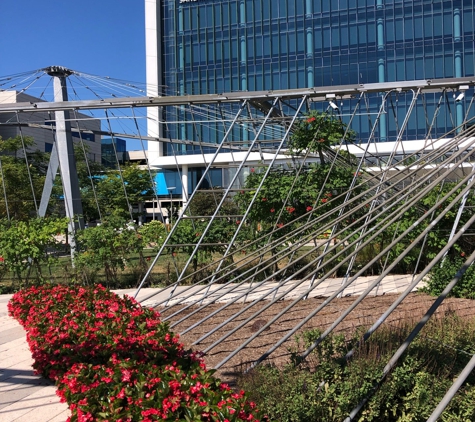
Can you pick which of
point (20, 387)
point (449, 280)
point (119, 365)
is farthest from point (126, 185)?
point (119, 365)

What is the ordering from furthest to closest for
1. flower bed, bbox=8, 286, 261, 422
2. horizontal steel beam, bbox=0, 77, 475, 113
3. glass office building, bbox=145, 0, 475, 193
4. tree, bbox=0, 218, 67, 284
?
glass office building, bbox=145, 0, 475, 193
tree, bbox=0, 218, 67, 284
horizontal steel beam, bbox=0, 77, 475, 113
flower bed, bbox=8, 286, 261, 422

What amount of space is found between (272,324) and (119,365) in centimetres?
319

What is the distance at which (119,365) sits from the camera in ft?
16.2

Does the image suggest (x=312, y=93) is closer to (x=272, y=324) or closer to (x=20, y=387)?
(x=272, y=324)

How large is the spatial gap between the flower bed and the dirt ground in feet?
1.51

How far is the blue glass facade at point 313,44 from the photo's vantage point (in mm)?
39156

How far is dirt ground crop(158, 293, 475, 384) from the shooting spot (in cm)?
615

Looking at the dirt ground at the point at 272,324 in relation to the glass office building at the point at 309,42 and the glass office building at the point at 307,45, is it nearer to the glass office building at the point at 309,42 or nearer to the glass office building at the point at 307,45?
the glass office building at the point at 307,45

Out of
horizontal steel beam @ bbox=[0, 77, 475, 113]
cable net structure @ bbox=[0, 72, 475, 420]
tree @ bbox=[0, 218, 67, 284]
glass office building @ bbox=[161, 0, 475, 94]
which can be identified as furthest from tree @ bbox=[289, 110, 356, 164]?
glass office building @ bbox=[161, 0, 475, 94]

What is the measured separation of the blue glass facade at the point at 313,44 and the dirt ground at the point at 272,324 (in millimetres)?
29101

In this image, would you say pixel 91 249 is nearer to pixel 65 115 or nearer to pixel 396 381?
pixel 65 115

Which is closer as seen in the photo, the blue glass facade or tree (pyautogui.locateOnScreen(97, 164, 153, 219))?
tree (pyautogui.locateOnScreen(97, 164, 153, 219))

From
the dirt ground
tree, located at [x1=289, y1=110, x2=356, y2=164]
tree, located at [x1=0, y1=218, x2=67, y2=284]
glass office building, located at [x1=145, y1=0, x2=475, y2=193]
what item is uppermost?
glass office building, located at [x1=145, y1=0, x2=475, y2=193]

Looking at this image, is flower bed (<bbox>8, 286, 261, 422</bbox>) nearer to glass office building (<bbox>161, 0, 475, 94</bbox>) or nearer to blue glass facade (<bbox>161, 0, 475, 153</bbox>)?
blue glass facade (<bbox>161, 0, 475, 153</bbox>)
